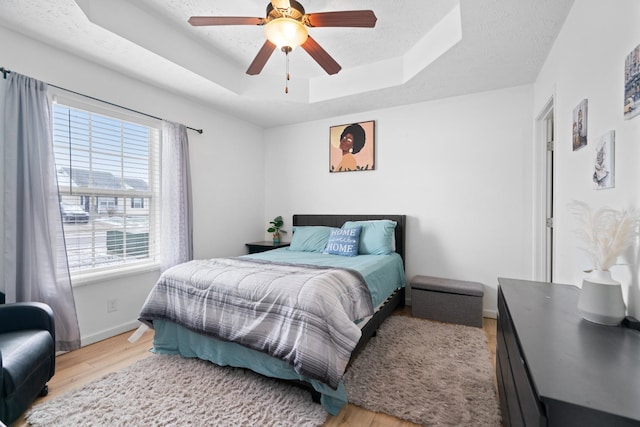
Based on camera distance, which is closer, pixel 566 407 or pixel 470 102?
pixel 566 407

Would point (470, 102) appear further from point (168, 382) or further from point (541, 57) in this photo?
point (168, 382)

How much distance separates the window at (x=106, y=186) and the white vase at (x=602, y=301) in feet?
11.2

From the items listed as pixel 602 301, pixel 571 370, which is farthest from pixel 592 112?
pixel 571 370

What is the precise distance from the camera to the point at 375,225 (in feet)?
11.4

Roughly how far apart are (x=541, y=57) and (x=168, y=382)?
3.91 m

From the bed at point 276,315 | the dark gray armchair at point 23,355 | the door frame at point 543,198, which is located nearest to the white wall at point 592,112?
the door frame at point 543,198

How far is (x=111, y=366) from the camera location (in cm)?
223

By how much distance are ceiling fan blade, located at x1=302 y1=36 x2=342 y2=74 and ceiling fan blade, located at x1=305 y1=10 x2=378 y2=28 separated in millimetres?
119

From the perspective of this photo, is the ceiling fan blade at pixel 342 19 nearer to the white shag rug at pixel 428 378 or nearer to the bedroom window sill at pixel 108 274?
the white shag rug at pixel 428 378

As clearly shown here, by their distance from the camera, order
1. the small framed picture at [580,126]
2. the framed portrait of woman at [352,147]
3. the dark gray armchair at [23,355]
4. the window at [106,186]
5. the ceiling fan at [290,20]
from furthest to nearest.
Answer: the framed portrait of woman at [352,147] → the window at [106,186] → the ceiling fan at [290,20] → the small framed picture at [580,126] → the dark gray armchair at [23,355]

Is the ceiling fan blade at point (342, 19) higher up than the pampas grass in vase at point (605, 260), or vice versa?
the ceiling fan blade at point (342, 19)

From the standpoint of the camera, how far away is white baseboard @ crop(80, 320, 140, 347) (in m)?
2.57

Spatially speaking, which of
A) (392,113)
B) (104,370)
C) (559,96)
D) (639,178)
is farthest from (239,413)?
(392,113)

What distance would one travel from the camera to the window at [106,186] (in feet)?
8.18
